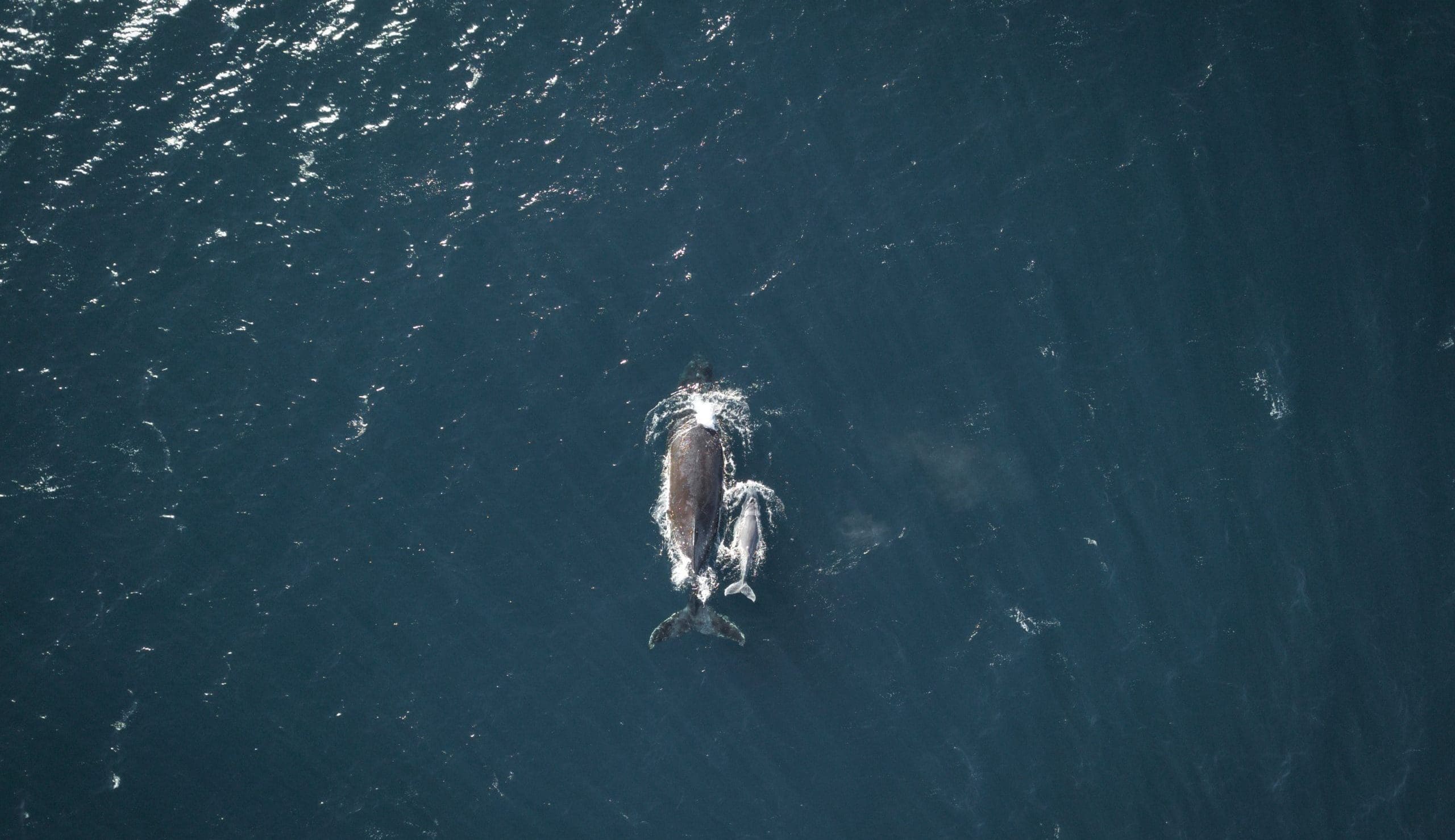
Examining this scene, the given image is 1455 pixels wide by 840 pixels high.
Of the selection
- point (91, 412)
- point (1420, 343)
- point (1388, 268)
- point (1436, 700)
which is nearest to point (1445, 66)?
point (1388, 268)

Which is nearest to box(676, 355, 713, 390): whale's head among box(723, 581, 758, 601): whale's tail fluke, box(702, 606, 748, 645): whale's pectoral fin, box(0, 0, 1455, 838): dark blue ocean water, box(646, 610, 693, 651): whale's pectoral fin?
box(0, 0, 1455, 838): dark blue ocean water

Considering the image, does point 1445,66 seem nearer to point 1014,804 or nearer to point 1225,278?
point 1225,278

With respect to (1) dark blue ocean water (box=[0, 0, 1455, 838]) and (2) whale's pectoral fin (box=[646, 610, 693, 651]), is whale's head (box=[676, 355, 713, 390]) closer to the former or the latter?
(1) dark blue ocean water (box=[0, 0, 1455, 838])

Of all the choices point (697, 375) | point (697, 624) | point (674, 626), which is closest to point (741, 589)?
point (697, 624)

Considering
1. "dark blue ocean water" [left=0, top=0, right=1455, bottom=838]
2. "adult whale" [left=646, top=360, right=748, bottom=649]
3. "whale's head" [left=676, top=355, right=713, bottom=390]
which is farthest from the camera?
"whale's head" [left=676, top=355, right=713, bottom=390]

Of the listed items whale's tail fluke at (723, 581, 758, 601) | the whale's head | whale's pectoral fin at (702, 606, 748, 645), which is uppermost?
the whale's head

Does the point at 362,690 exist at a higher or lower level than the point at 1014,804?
higher

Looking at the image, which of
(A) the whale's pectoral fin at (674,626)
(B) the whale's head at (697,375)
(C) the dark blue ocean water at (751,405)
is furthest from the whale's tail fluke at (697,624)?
(B) the whale's head at (697,375)
